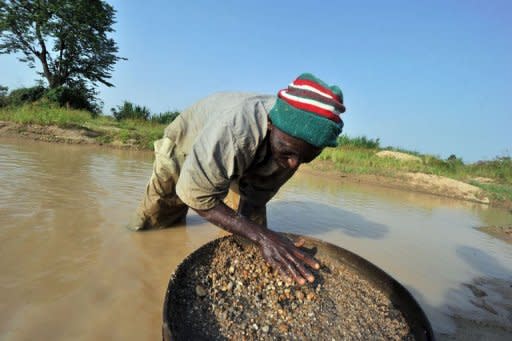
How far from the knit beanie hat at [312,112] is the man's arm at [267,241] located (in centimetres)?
44

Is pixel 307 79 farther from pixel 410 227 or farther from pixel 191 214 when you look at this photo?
pixel 410 227

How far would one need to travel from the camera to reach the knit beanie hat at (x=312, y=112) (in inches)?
53.2

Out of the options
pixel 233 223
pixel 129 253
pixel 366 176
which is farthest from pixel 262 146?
pixel 366 176

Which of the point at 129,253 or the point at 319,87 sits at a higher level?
the point at 319,87

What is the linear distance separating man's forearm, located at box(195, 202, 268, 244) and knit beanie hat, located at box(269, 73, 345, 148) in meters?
0.44

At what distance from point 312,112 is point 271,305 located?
859 millimetres

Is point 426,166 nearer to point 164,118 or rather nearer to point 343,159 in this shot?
point 343,159

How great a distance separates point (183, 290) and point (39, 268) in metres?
1.01

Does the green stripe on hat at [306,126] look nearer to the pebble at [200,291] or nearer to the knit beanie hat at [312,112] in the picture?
the knit beanie hat at [312,112]

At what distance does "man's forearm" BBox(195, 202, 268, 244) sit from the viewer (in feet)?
4.72

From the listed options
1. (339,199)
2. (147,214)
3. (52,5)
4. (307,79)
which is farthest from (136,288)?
(52,5)

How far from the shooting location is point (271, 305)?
1433mm

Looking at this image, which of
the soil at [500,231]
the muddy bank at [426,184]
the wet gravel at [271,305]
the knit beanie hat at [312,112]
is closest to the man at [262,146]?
the knit beanie hat at [312,112]

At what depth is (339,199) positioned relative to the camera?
17.2 ft
